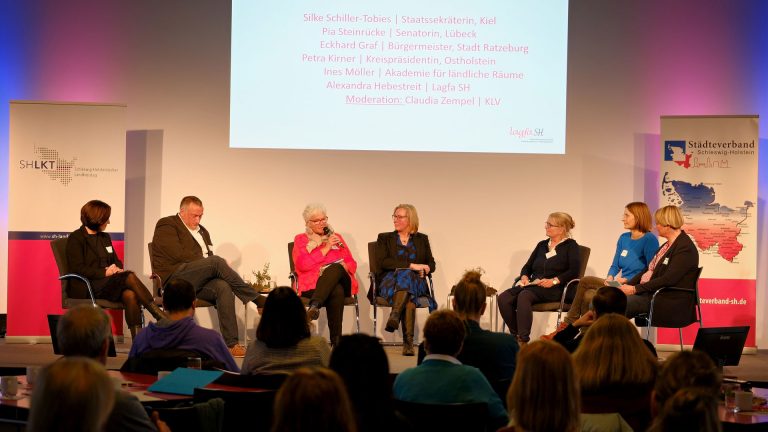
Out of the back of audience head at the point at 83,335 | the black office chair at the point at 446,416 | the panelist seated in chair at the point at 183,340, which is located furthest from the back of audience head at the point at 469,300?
the back of audience head at the point at 83,335

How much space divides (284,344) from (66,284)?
3568 millimetres

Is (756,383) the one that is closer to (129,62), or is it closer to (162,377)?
(162,377)

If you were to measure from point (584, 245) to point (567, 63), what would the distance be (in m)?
1.58

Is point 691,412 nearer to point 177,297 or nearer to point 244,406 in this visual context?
point 244,406

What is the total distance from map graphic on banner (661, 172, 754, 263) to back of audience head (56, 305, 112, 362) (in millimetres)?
5728

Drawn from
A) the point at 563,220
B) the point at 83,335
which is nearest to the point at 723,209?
the point at 563,220

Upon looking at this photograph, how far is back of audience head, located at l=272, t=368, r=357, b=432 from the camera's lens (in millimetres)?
1895

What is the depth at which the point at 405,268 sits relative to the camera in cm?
709

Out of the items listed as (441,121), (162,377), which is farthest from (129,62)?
(162,377)

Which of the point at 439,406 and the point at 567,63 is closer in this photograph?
the point at 439,406

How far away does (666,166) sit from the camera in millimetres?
7453

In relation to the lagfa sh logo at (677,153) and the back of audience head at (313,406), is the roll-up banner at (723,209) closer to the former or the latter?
the lagfa sh logo at (677,153)

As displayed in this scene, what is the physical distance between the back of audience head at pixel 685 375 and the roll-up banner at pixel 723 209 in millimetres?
5248

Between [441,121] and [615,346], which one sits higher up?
[441,121]
